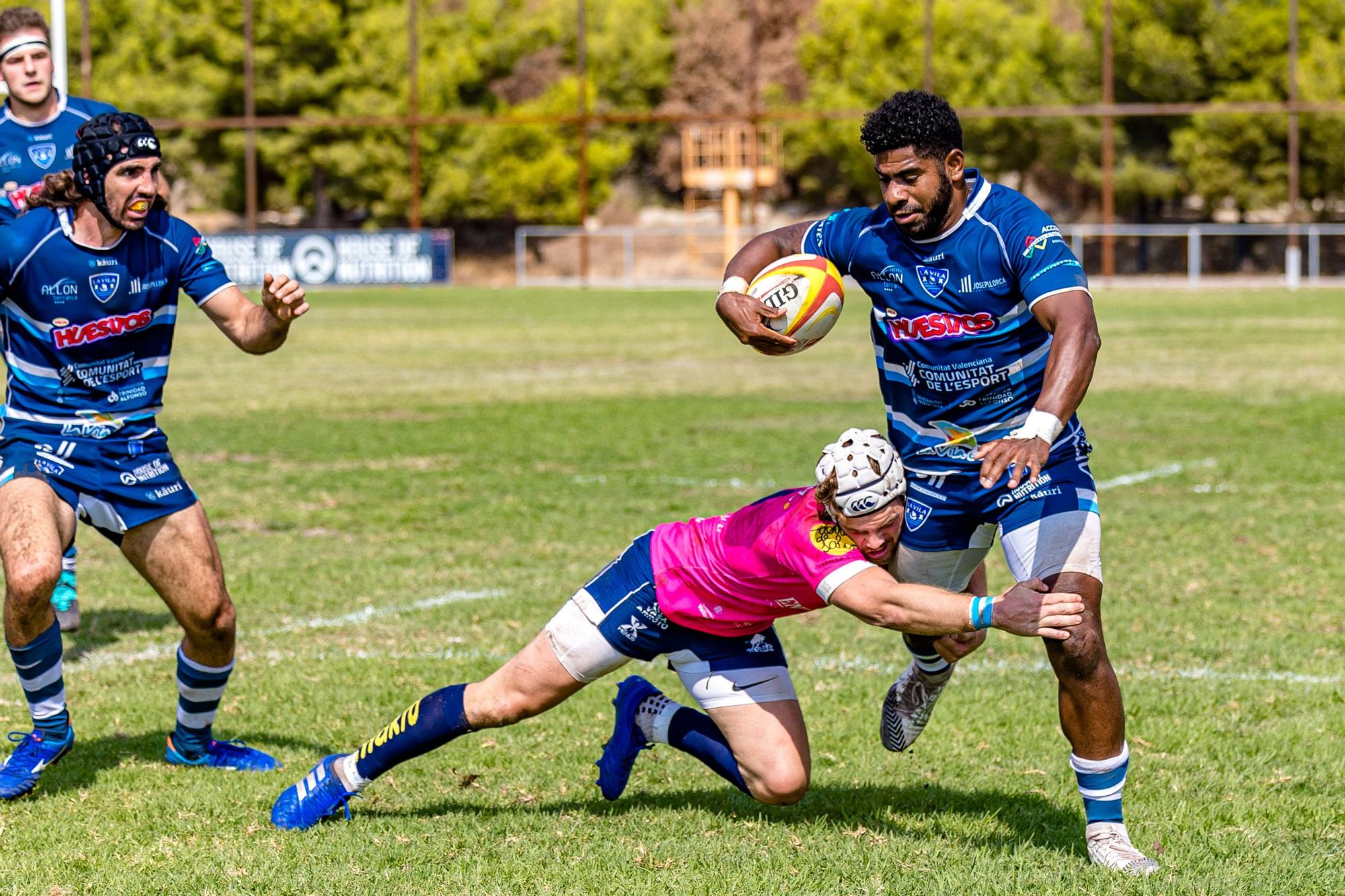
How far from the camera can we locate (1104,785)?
5129mm

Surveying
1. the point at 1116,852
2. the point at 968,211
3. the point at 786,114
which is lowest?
the point at 1116,852

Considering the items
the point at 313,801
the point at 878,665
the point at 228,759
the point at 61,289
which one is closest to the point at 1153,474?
the point at 878,665

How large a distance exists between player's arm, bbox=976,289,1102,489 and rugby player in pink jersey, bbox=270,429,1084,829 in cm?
43

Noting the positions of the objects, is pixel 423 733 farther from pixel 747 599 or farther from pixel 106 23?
pixel 106 23

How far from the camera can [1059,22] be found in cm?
6712

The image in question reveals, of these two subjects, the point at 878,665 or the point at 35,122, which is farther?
the point at 35,122

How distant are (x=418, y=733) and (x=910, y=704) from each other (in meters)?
1.76

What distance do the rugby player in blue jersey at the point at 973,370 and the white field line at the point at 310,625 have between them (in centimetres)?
338

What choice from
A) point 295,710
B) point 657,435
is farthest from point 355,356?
point 295,710

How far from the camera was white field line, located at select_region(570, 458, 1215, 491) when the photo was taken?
12.4 metres

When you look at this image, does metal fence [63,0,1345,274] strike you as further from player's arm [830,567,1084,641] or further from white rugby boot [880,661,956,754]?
player's arm [830,567,1084,641]

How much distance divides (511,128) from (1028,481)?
50.8m

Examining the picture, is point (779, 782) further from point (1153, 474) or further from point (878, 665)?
point (1153, 474)

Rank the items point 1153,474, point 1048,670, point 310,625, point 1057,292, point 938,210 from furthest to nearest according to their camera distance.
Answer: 1. point 1153,474
2. point 310,625
3. point 1048,670
4. point 938,210
5. point 1057,292
